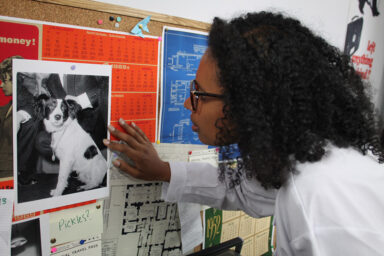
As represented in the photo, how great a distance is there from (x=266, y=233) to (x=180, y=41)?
0.87m

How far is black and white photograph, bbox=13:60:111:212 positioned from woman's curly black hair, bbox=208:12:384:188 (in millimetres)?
306

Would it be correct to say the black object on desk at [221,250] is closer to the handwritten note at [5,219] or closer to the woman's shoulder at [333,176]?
the woman's shoulder at [333,176]

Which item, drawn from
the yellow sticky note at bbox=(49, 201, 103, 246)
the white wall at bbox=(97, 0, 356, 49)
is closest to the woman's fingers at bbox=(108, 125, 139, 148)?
the yellow sticky note at bbox=(49, 201, 103, 246)

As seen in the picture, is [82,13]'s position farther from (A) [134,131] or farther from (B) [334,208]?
(B) [334,208]

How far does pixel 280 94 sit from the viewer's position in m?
0.48

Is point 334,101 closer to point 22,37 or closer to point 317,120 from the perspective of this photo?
point 317,120

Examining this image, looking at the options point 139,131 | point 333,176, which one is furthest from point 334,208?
point 139,131

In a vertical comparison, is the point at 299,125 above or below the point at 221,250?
above

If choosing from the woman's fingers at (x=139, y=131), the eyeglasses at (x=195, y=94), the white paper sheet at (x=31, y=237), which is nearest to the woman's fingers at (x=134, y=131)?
the woman's fingers at (x=139, y=131)

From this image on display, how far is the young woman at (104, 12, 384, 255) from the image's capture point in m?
0.43

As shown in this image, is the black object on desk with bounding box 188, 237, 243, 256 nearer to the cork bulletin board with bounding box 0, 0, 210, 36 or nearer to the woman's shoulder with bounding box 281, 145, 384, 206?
the woman's shoulder with bounding box 281, 145, 384, 206

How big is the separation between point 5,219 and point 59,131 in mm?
205

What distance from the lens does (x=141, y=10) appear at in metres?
0.62

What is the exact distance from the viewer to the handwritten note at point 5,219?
512 millimetres
